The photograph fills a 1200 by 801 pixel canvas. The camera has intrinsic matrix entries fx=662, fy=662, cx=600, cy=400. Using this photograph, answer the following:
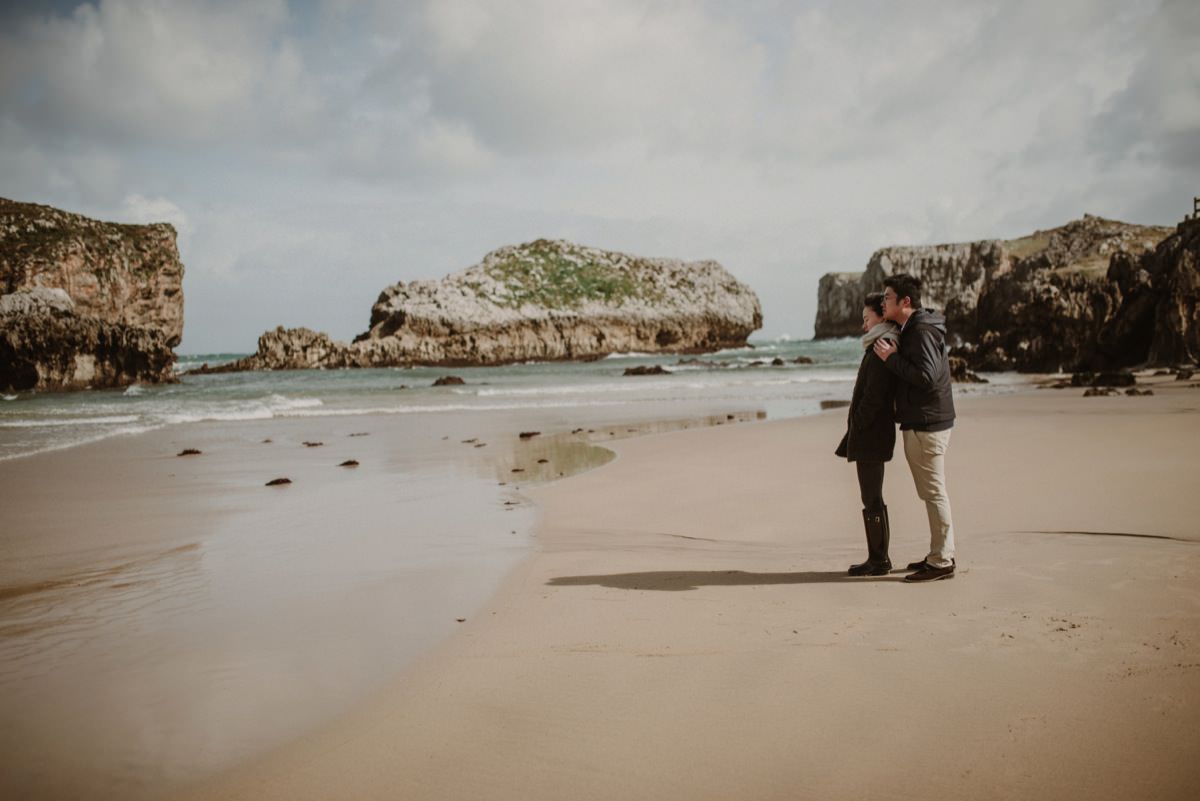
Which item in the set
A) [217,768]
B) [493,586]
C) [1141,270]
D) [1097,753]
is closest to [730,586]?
[493,586]

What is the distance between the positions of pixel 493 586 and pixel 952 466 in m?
6.09

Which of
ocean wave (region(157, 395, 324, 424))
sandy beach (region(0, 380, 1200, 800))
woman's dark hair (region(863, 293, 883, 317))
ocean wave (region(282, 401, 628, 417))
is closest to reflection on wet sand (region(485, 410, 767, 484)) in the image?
sandy beach (region(0, 380, 1200, 800))

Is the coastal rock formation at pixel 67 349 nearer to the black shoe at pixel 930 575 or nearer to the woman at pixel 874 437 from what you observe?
the woman at pixel 874 437

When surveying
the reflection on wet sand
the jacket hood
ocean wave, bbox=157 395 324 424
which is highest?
the jacket hood

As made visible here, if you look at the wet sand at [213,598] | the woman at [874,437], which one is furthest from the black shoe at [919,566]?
the wet sand at [213,598]

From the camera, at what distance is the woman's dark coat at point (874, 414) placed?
4.16 m

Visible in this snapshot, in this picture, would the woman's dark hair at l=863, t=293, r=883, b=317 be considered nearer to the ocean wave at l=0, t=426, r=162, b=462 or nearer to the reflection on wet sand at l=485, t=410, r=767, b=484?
the reflection on wet sand at l=485, t=410, r=767, b=484

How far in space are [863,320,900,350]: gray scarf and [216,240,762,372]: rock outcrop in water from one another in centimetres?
6096

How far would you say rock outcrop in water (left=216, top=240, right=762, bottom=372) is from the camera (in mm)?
62500

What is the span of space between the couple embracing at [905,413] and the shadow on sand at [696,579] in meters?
0.13

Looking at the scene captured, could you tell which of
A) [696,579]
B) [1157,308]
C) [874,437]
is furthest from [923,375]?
[1157,308]

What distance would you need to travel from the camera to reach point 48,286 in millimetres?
39156

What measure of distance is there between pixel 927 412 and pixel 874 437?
355 mm

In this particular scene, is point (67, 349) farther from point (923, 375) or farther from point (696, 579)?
point (923, 375)
